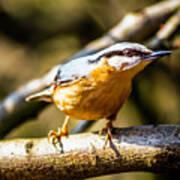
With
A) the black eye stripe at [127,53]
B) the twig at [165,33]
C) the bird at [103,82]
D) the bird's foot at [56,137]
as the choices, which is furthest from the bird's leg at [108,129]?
the twig at [165,33]

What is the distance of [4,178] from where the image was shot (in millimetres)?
1995

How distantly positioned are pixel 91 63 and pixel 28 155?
73 centimetres

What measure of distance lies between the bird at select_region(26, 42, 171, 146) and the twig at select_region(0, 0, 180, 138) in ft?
2.94

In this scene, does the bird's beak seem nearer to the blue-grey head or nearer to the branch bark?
the blue-grey head

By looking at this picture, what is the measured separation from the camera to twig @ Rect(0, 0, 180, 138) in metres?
3.05

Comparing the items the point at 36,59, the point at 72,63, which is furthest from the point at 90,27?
the point at 72,63

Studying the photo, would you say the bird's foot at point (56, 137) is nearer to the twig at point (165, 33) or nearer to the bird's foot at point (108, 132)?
the bird's foot at point (108, 132)

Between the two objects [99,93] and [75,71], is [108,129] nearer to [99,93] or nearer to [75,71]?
[99,93]

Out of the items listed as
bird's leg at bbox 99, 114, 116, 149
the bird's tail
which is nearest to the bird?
bird's leg at bbox 99, 114, 116, 149

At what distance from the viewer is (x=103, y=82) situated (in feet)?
6.94

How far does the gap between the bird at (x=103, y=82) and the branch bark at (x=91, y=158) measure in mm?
109

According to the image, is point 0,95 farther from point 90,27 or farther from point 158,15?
point 158,15

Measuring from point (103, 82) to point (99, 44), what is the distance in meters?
1.22

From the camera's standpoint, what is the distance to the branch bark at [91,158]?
1944 mm
